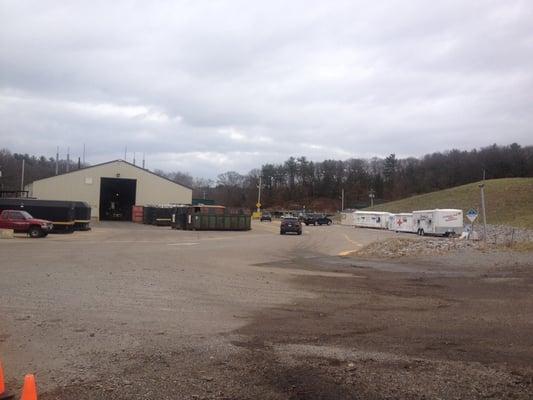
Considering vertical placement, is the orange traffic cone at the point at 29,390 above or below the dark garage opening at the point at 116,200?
below

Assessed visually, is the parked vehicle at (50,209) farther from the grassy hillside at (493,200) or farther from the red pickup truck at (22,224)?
the grassy hillside at (493,200)

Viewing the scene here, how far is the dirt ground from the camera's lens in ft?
19.6

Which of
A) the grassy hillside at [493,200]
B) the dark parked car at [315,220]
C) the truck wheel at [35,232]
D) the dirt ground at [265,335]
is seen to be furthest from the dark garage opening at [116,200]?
the dirt ground at [265,335]

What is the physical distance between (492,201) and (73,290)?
104312 millimetres

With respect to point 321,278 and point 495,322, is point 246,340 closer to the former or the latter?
point 495,322

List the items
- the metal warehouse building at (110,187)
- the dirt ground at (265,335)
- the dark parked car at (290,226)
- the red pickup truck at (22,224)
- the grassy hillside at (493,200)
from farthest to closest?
the grassy hillside at (493,200) → the metal warehouse building at (110,187) → the dark parked car at (290,226) → the red pickup truck at (22,224) → the dirt ground at (265,335)

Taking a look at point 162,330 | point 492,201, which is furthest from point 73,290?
point 492,201

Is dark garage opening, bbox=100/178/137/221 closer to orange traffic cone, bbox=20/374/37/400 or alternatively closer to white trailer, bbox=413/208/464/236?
white trailer, bbox=413/208/464/236

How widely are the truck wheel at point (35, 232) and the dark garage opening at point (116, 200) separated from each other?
160 ft

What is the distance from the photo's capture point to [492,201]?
106000mm

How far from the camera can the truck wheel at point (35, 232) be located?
1554 inches

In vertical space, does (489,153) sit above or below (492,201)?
above

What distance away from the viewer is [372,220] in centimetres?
9119

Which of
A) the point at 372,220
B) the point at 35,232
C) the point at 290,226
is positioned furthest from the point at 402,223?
the point at 35,232
